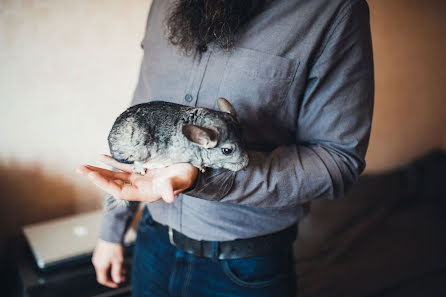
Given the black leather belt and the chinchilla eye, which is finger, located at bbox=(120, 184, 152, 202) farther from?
the black leather belt

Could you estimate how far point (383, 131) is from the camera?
3.57 meters

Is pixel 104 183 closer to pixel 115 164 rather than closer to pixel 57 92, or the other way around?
pixel 115 164

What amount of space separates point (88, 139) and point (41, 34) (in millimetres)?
654

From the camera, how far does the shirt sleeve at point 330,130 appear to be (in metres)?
0.94

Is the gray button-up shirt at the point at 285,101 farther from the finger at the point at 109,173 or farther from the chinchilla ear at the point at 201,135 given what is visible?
the finger at the point at 109,173

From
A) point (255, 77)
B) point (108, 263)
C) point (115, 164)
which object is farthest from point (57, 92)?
point (255, 77)

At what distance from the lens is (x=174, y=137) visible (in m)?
0.89

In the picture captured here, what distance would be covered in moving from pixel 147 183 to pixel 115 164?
18cm

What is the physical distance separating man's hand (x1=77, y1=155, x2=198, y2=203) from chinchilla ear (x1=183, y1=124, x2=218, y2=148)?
0.07m

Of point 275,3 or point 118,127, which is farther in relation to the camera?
point 275,3

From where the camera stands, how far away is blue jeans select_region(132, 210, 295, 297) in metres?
1.03

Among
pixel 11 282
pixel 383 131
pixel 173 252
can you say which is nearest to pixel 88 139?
pixel 11 282

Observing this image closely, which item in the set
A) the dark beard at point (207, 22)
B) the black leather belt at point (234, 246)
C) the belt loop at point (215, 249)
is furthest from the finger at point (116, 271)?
the dark beard at point (207, 22)

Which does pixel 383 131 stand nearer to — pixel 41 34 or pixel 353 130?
pixel 353 130
